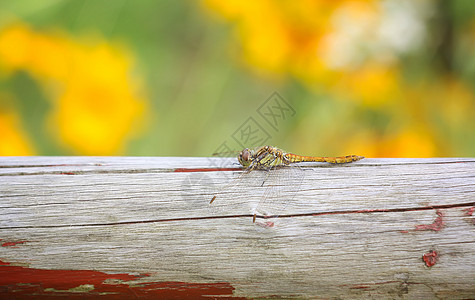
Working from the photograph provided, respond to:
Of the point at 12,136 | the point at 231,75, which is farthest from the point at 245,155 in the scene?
the point at 12,136

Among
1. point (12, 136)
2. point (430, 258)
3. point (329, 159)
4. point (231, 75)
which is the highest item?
point (231, 75)

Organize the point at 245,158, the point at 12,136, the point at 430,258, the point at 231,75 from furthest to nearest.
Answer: the point at 231,75
the point at 12,136
the point at 245,158
the point at 430,258

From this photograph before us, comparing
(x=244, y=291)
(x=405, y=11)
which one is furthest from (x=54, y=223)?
(x=405, y=11)

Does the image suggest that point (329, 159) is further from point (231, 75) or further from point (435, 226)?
point (231, 75)

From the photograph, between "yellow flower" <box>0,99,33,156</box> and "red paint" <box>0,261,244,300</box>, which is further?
"yellow flower" <box>0,99,33,156</box>

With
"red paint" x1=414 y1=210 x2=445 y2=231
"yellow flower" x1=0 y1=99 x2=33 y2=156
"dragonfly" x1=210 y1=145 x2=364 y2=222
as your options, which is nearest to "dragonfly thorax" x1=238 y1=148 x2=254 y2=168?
"dragonfly" x1=210 y1=145 x2=364 y2=222

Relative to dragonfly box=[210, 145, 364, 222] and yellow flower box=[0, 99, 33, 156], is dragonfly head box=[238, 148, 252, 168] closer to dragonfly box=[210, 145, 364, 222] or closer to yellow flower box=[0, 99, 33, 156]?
dragonfly box=[210, 145, 364, 222]
